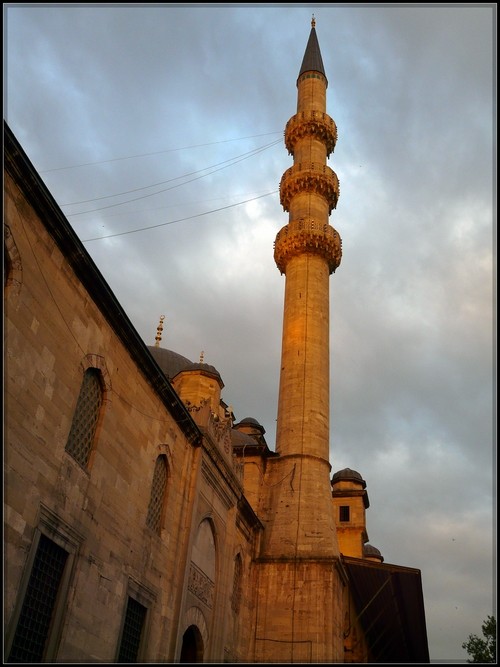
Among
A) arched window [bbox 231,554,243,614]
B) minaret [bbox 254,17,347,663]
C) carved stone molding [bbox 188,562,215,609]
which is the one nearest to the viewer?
carved stone molding [bbox 188,562,215,609]

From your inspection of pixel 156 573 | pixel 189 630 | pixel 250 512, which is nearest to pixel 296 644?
→ pixel 250 512

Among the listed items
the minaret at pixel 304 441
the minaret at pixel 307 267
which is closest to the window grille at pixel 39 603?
the minaret at pixel 304 441

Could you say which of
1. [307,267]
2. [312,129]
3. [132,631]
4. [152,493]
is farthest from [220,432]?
[312,129]

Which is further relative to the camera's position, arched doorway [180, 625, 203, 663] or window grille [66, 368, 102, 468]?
arched doorway [180, 625, 203, 663]

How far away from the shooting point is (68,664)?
777 centimetres

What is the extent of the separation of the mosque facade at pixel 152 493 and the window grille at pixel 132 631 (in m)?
0.04

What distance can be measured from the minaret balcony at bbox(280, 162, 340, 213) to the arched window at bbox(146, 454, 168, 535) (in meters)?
15.4

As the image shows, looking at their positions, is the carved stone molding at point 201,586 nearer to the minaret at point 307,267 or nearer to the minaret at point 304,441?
the minaret at point 304,441

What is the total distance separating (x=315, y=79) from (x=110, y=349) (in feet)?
72.3

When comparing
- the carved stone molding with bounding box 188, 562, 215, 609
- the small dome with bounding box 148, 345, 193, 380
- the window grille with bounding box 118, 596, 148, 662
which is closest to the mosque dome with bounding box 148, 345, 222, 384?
the small dome with bounding box 148, 345, 193, 380

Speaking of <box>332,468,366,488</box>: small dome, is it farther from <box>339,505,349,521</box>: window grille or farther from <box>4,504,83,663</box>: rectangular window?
<box>4,504,83,663</box>: rectangular window

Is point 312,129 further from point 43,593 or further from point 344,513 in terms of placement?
point 43,593

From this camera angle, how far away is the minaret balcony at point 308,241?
23.2 meters

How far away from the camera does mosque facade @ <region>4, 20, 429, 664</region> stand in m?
7.75
